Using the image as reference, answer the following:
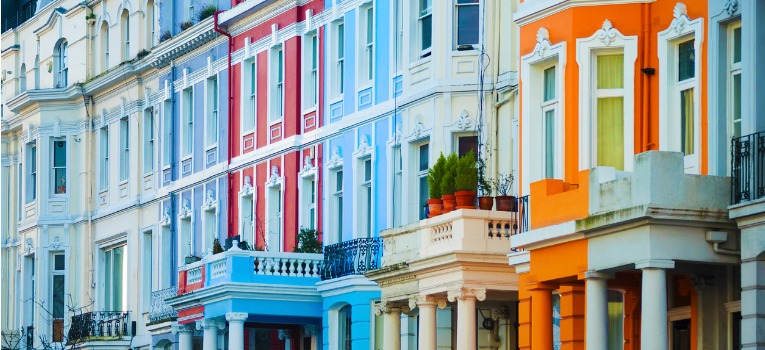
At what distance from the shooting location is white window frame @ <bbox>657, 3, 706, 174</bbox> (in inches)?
1259

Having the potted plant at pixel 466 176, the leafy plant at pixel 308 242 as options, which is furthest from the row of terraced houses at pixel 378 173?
the potted plant at pixel 466 176

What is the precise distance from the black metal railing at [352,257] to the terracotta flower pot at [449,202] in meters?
6.05

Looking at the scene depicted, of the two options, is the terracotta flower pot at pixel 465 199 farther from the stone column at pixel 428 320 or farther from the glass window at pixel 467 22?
the glass window at pixel 467 22

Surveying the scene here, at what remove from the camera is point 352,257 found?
147 feet

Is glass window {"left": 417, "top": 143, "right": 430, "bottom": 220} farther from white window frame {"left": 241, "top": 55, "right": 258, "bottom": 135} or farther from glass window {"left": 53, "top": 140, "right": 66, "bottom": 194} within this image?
glass window {"left": 53, "top": 140, "right": 66, "bottom": 194}

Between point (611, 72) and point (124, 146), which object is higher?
point (124, 146)

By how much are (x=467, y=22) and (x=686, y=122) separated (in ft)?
31.9

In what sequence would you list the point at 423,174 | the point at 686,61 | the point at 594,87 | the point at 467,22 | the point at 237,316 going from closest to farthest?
1. the point at 686,61
2. the point at 594,87
3. the point at 467,22
4. the point at 423,174
5. the point at 237,316

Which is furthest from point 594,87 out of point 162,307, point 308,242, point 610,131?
point 162,307

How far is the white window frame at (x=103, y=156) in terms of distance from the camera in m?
61.2

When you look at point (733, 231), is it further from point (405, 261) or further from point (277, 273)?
point (277, 273)

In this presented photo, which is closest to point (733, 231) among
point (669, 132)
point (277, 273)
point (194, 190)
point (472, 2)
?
point (669, 132)

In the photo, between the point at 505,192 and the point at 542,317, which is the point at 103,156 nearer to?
A: the point at 505,192

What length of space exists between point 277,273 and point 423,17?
733 centimetres
